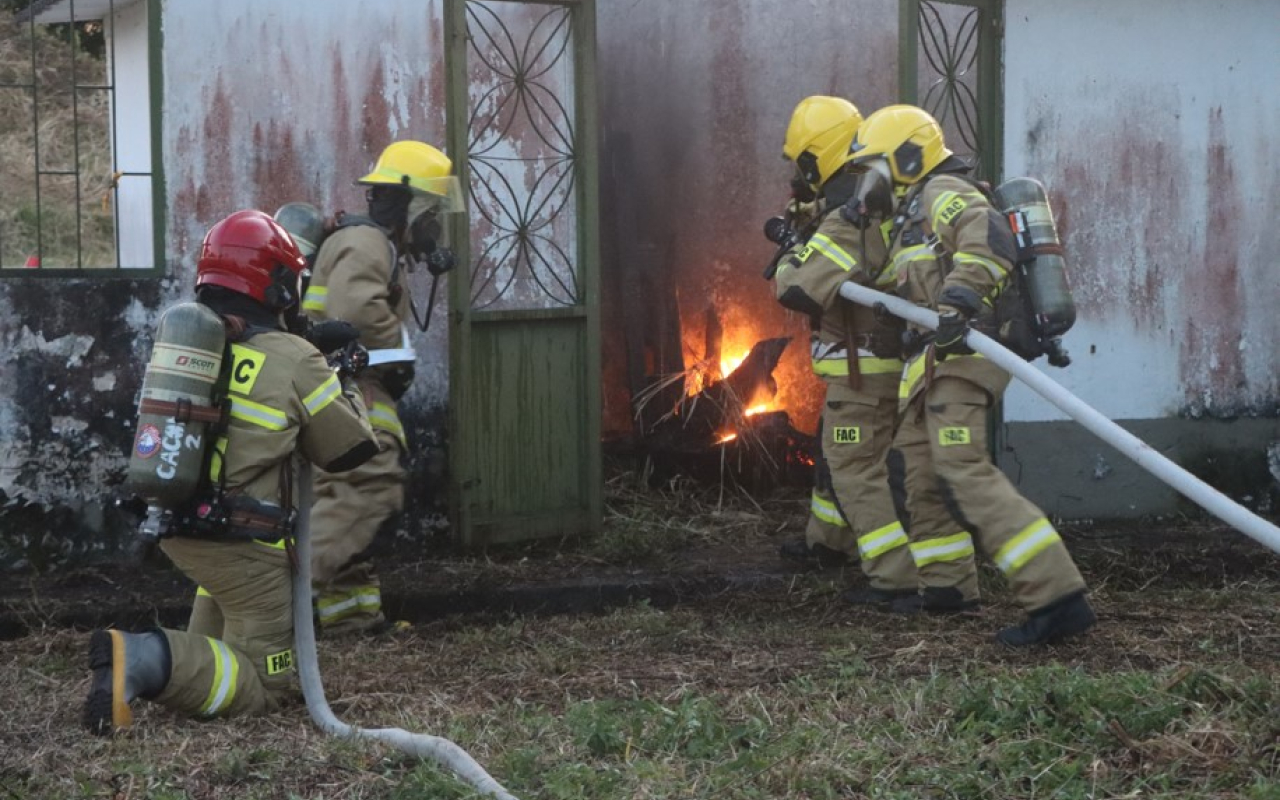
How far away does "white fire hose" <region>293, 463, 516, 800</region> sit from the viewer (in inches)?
186

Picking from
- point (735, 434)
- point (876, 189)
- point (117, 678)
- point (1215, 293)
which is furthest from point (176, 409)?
point (1215, 293)

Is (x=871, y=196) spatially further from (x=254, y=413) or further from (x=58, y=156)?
(x=58, y=156)

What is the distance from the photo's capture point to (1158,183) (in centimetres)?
898

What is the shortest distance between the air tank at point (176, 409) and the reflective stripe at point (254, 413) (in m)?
0.14

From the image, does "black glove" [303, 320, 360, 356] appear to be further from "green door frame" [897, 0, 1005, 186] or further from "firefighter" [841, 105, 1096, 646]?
"green door frame" [897, 0, 1005, 186]

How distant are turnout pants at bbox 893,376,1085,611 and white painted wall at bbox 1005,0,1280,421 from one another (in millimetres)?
1938

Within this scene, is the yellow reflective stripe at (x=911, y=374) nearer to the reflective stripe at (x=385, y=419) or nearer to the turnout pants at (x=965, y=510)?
the turnout pants at (x=965, y=510)

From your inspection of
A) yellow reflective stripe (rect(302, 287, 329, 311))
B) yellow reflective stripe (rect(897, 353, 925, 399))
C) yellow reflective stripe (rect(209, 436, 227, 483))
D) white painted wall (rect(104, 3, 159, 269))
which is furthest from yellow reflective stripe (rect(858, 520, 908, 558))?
→ white painted wall (rect(104, 3, 159, 269))

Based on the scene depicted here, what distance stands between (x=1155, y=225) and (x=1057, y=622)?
3.42 m

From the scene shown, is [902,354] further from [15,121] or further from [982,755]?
[15,121]

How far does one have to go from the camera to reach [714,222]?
10.4 metres

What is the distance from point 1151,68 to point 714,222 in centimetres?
282

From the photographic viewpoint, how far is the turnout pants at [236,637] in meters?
5.30

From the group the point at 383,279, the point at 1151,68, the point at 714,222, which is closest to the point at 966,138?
the point at 1151,68
